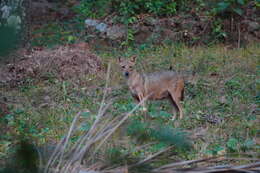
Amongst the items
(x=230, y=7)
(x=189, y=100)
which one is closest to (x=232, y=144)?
(x=189, y=100)

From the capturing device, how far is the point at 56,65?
10.1 meters

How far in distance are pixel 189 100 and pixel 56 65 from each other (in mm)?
3314

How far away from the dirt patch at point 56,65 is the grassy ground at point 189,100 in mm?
287

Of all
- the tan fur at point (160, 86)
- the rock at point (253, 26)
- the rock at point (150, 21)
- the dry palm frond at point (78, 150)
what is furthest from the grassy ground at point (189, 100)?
the dry palm frond at point (78, 150)

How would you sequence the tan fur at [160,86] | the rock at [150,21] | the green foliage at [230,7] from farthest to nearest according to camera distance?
1. the rock at [150,21]
2. the green foliage at [230,7]
3. the tan fur at [160,86]

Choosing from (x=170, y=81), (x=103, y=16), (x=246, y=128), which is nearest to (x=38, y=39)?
(x=103, y=16)

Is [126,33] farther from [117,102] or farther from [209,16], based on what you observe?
[117,102]

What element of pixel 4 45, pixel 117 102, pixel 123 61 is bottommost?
pixel 117 102

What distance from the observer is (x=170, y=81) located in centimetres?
813

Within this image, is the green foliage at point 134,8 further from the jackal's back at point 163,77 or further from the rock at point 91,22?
the jackal's back at point 163,77

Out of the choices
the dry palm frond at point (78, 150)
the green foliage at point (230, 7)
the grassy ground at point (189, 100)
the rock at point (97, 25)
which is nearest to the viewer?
the dry palm frond at point (78, 150)

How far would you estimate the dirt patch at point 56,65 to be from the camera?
32.3ft

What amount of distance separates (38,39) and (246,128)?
752 centimetres

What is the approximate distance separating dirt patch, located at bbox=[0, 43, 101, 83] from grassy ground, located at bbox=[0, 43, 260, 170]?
29 cm
